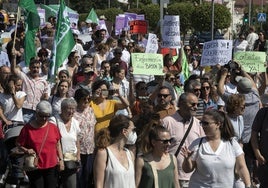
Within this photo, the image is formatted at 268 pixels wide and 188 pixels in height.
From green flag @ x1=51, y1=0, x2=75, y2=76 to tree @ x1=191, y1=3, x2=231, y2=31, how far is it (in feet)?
81.8

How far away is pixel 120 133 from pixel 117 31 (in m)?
15.6

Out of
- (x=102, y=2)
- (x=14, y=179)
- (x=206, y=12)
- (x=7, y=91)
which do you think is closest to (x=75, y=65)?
(x=7, y=91)

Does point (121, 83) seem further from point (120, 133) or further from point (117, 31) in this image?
point (117, 31)

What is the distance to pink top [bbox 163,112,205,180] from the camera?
940 cm

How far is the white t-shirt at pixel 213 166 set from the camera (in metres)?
8.40

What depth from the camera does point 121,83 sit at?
43.2 feet

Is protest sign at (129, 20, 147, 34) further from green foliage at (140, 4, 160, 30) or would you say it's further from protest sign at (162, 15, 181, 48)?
green foliage at (140, 4, 160, 30)

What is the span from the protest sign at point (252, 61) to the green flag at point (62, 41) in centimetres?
322

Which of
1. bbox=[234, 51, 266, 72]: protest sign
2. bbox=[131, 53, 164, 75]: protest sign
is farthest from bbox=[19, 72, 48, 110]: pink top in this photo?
bbox=[234, 51, 266, 72]: protest sign

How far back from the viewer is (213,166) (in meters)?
8.41

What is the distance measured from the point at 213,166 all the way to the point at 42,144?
8.43ft

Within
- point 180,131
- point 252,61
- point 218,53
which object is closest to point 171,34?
point 218,53

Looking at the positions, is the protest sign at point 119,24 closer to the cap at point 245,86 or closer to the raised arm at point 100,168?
the cap at point 245,86

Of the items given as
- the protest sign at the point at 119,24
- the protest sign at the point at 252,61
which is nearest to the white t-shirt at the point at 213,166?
the protest sign at the point at 252,61
